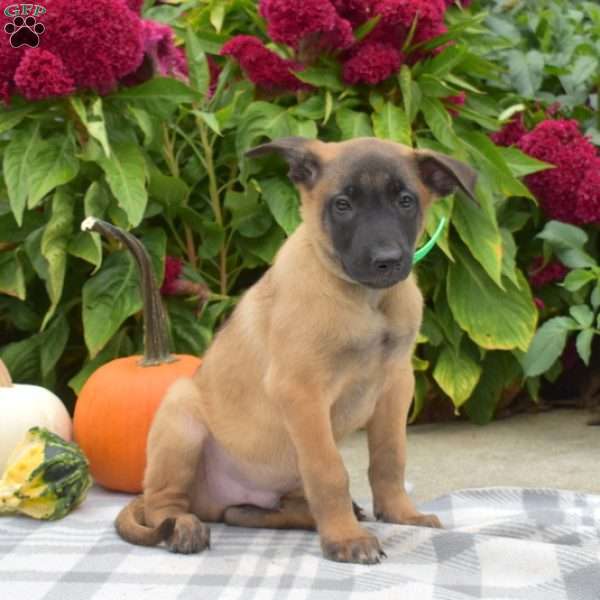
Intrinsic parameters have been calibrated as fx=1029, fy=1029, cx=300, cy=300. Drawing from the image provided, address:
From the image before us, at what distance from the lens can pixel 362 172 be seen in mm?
2883

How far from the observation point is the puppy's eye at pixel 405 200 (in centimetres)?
291

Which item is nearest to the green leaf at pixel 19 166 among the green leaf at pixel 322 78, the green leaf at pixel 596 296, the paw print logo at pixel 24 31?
the paw print logo at pixel 24 31

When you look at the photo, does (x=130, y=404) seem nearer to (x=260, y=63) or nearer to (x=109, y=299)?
(x=109, y=299)

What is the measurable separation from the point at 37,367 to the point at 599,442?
2688 millimetres

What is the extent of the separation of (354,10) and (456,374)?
5.95 feet

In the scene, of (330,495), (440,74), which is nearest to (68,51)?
(440,74)

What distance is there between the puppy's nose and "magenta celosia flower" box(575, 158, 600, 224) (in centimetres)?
255

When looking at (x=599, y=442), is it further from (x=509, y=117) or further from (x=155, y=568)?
(x=155, y=568)

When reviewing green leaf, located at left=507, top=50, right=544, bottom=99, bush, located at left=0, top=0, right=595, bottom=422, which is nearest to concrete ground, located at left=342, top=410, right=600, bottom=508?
bush, located at left=0, top=0, right=595, bottom=422

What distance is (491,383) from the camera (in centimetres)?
519

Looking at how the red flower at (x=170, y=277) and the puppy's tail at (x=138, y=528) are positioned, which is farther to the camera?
the red flower at (x=170, y=277)

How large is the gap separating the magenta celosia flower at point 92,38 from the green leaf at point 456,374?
2.00m

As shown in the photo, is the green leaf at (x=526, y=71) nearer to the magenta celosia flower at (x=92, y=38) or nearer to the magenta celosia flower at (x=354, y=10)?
the magenta celosia flower at (x=354, y=10)

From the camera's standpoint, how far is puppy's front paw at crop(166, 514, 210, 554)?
123 inches
